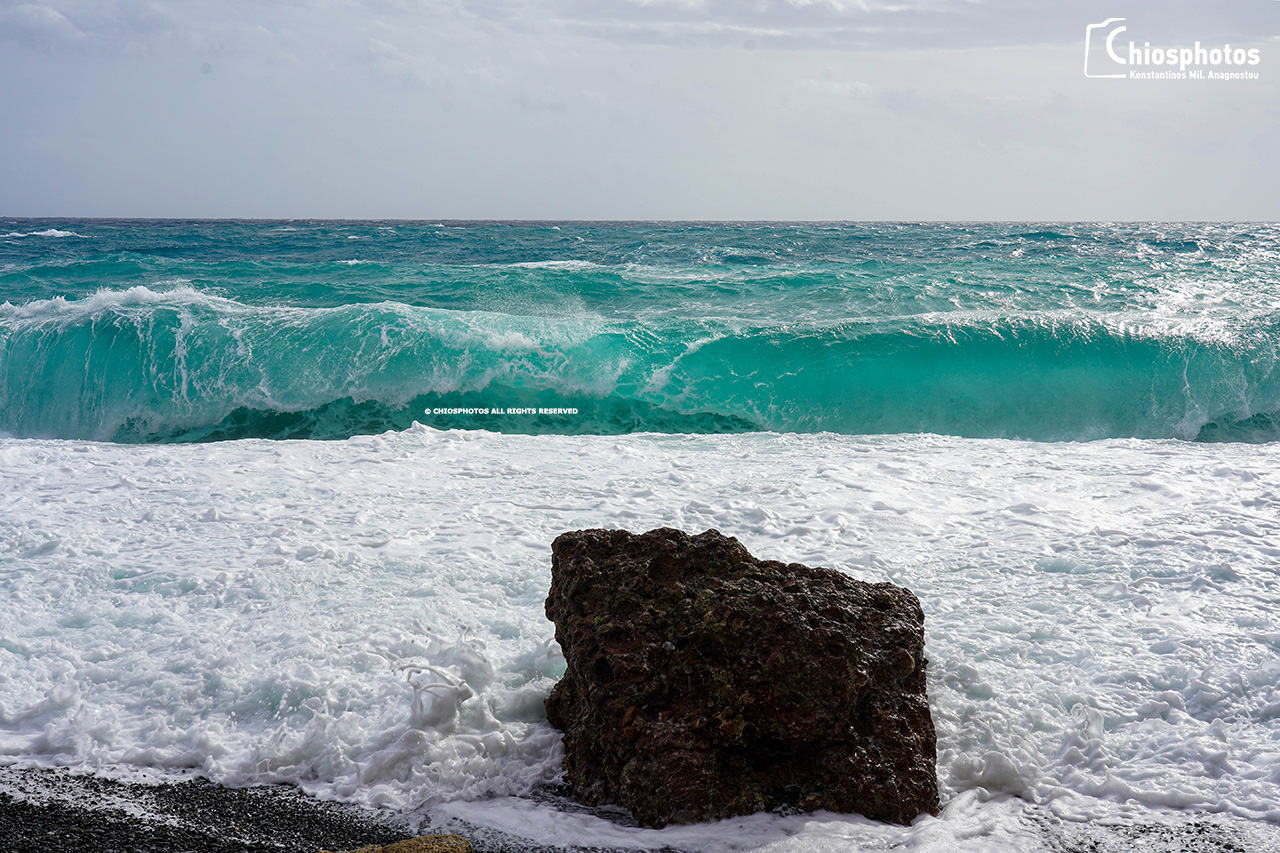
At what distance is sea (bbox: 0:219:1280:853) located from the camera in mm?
2555

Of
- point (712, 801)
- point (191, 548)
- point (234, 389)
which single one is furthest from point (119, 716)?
point (234, 389)

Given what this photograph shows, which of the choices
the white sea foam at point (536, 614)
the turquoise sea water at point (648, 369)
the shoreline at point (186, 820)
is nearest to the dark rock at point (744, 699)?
the white sea foam at point (536, 614)

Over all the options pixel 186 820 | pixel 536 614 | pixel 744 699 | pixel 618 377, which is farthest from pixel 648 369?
pixel 186 820

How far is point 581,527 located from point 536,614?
3.59 ft

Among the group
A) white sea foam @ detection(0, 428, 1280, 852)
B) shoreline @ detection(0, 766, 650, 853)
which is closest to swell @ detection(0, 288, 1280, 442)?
white sea foam @ detection(0, 428, 1280, 852)

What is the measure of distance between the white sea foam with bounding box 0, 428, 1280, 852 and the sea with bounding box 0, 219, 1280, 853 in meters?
0.02

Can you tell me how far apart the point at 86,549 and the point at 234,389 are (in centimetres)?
573

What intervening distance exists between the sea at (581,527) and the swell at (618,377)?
5 centimetres

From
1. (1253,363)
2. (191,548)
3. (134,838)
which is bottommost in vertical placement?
(134,838)

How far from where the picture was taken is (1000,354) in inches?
388

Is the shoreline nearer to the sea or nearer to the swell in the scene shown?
the sea

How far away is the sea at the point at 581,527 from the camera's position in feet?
8.38

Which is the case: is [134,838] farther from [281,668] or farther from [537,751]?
[537,751]

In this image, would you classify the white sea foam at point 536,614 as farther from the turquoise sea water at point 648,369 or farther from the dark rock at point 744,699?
the turquoise sea water at point 648,369
